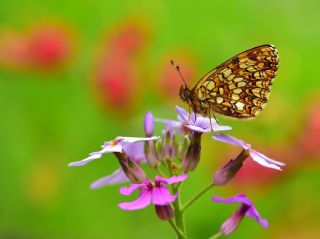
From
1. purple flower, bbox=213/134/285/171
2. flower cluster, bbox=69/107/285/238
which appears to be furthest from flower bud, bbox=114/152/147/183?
purple flower, bbox=213/134/285/171

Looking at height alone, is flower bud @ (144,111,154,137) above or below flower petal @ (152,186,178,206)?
above

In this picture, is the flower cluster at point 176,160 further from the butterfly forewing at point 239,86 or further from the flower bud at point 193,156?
the butterfly forewing at point 239,86

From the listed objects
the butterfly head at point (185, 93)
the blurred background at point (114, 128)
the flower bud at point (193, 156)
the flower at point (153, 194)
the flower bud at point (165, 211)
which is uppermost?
the butterfly head at point (185, 93)

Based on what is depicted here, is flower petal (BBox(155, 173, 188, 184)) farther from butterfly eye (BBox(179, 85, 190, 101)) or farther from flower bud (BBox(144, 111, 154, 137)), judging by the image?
butterfly eye (BBox(179, 85, 190, 101))

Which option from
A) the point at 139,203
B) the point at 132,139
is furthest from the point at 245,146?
the point at 139,203

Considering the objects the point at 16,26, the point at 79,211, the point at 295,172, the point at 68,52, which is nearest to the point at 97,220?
the point at 79,211

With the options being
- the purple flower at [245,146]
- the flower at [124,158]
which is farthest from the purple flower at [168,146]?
the purple flower at [245,146]
